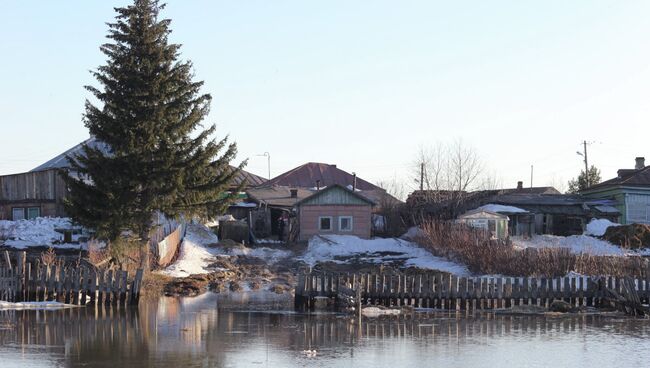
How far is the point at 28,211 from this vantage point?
5250 centimetres

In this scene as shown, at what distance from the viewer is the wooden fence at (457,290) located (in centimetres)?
3059

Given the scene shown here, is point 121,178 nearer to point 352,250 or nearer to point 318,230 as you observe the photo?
point 352,250

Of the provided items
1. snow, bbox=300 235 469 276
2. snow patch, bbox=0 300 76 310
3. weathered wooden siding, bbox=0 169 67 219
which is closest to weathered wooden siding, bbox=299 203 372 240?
snow, bbox=300 235 469 276

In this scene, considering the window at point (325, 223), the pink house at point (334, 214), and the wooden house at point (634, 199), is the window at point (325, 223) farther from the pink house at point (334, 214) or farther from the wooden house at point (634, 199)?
the wooden house at point (634, 199)

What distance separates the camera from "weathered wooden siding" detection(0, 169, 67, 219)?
170 ft

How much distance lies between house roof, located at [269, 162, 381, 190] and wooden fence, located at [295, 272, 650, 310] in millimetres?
55838

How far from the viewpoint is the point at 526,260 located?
38.0m

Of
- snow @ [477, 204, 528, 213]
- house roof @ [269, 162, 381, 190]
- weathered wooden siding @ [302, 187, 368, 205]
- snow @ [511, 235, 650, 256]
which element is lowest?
snow @ [511, 235, 650, 256]

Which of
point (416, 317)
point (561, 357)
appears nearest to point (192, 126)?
point (416, 317)

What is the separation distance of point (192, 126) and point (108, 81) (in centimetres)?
390

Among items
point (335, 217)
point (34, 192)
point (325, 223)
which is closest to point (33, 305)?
point (34, 192)

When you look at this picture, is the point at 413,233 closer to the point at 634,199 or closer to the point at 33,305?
the point at 634,199

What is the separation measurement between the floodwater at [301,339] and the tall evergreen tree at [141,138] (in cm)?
697

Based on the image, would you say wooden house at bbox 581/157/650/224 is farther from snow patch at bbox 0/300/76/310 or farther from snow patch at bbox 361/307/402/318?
snow patch at bbox 0/300/76/310
